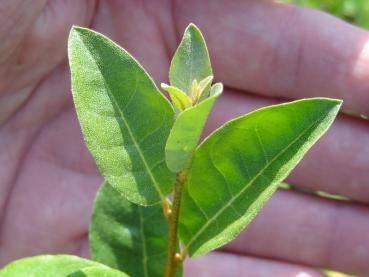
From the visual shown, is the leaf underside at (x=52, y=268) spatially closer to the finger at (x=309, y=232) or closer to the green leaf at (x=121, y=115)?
the green leaf at (x=121, y=115)

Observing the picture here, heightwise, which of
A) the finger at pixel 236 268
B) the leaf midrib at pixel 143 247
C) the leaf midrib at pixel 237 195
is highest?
the leaf midrib at pixel 237 195

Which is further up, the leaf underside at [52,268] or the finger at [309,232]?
the leaf underside at [52,268]

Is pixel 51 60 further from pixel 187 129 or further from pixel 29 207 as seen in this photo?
pixel 187 129

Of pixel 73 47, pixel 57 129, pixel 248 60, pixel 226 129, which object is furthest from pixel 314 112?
pixel 57 129

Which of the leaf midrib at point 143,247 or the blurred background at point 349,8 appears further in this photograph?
the blurred background at point 349,8

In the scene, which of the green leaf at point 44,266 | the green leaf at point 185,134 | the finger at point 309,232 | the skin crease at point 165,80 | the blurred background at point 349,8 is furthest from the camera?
the blurred background at point 349,8

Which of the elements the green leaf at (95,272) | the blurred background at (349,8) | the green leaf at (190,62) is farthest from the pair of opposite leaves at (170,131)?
the blurred background at (349,8)

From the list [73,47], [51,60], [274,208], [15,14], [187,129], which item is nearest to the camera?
[187,129]

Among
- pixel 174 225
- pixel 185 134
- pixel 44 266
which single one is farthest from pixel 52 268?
pixel 185 134
